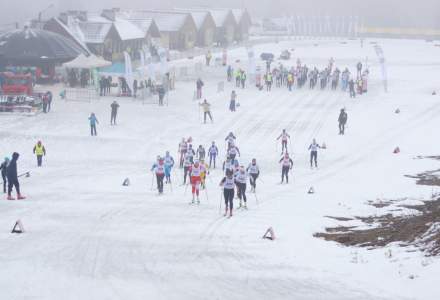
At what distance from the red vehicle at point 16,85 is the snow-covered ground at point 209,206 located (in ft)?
6.01

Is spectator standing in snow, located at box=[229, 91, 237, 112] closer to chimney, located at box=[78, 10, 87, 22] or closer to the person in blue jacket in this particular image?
the person in blue jacket

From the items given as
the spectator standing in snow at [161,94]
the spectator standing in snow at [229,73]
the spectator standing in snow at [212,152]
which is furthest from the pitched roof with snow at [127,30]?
the spectator standing in snow at [212,152]

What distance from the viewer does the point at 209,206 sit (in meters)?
19.1

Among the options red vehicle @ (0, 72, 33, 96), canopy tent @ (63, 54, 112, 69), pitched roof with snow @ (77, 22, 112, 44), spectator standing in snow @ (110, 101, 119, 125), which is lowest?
spectator standing in snow @ (110, 101, 119, 125)

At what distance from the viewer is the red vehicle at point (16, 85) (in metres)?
37.0

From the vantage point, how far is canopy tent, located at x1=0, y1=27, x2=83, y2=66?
44125 millimetres

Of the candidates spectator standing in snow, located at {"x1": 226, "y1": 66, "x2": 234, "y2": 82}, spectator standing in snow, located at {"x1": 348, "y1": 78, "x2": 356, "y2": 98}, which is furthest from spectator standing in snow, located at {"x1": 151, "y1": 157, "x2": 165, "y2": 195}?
spectator standing in snow, located at {"x1": 226, "y1": 66, "x2": 234, "y2": 82}

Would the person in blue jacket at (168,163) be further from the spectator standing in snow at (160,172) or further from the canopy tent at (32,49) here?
the canopy tent at (32,49)

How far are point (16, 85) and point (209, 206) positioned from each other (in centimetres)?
2144


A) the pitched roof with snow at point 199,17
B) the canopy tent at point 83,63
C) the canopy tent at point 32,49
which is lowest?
the canopy tent at point 83,63

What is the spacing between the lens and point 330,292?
457 inches

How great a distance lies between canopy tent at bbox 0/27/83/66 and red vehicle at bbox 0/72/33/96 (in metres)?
6.91

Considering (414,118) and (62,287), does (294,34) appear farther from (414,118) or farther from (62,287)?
(62,287)

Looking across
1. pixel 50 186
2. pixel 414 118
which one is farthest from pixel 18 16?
pixel 50 186
